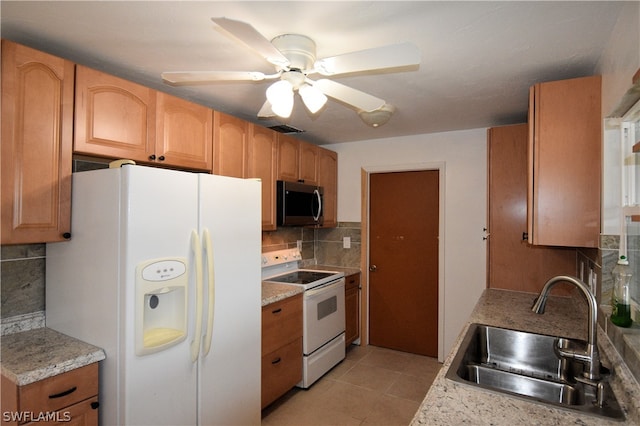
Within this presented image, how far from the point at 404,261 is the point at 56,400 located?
309cm

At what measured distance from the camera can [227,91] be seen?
2.38 meters

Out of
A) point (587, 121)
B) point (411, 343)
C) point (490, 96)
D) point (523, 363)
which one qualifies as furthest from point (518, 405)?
point (411, 343)

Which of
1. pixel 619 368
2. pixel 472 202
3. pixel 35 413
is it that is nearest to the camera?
pixel 619 368

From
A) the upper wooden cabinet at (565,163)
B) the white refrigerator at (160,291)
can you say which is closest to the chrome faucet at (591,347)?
the upper wooden cabinet at (565,163)

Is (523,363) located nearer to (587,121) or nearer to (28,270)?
(587,121)

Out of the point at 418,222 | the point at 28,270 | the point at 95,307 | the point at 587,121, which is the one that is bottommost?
the point at 95,307

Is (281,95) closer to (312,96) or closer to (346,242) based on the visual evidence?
(312,96)

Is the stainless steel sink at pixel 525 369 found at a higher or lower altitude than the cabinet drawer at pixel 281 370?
higher

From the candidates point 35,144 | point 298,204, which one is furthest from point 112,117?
point 298,204

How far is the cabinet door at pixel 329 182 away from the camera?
3.82m

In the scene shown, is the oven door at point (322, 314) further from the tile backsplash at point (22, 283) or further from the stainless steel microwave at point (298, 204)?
the tile backsplash at point (22, 283)

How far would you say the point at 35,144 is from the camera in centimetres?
160

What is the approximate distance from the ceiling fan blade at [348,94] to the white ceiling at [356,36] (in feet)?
0.71

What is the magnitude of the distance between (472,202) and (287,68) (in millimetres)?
2484
